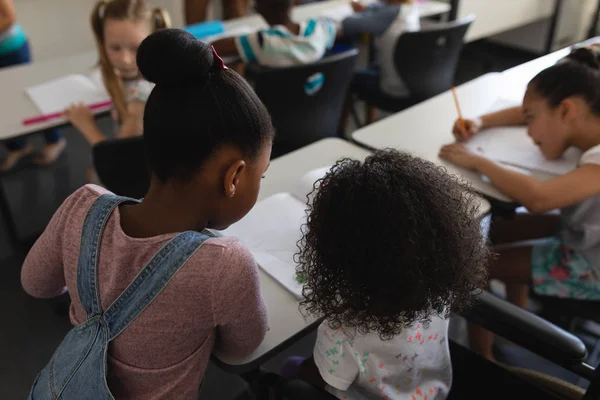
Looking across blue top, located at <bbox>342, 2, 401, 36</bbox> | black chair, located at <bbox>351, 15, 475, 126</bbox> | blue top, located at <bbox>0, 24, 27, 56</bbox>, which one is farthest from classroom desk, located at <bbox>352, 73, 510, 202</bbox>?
blue top, located at <bbox>0, 24, 27, 56</bbox>

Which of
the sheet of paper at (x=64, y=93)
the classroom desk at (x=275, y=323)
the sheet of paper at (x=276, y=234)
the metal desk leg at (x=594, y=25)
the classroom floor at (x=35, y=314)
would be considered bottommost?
the classroom floor at (x=35, y=314)

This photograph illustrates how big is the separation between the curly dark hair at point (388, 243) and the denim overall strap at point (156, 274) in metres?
0.19

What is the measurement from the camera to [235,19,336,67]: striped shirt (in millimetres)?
2047

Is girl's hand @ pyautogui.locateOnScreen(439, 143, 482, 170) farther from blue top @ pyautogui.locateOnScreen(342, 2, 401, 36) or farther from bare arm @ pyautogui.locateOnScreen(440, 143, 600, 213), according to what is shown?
blue top @ pyautogui.locateOnScreen(342, 2, 401, 36)

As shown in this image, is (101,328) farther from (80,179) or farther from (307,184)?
(80,179)

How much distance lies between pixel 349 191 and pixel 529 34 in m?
4.02

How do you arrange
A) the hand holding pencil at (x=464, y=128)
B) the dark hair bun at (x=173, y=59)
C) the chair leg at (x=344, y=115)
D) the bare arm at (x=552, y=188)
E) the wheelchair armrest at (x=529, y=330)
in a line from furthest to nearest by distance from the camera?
the chair leg at (x=344, y=115), the hand holding pencil at (x=464, y=128), the bare arm at (x=552, y=188), the wheelchair armrest at (x=529, y=330), the dark hair bun at (x=173, y=59)

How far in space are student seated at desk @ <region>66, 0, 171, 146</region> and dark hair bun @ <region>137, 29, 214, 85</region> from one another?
3.26 feet

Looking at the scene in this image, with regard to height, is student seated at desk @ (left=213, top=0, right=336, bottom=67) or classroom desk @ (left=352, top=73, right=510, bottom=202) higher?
student seated at desk @ (left=213, top=0, right=336, bottom=67)

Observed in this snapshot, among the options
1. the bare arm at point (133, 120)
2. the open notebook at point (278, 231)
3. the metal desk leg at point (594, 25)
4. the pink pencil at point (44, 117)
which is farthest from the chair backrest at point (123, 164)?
the metal desk leg at point (594, 25)

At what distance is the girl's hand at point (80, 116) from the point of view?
5.86ft

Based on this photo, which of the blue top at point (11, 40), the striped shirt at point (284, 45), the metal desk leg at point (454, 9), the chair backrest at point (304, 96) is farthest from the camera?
the metal desk leg at point (454, 9)

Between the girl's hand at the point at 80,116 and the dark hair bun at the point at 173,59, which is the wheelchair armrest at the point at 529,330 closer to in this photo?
the dark hair bun at the point at 173,59

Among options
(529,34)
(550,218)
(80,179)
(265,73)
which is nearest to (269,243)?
(265,73)
